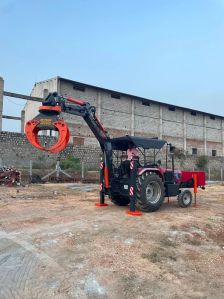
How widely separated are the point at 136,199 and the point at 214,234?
8.77 ft

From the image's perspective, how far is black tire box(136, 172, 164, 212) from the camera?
9.41m

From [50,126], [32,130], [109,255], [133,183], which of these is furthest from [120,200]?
[109,255]

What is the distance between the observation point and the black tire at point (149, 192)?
30.9 ft

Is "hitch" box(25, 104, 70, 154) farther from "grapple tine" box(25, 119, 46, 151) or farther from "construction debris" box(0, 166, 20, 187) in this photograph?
"construction debris" box(0, 166, 20, 187)

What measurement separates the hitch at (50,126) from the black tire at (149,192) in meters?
2.51

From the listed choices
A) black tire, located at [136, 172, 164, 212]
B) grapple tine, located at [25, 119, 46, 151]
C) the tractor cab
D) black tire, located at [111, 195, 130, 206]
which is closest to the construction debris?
black tire, located at [111, 195, 130, 206]

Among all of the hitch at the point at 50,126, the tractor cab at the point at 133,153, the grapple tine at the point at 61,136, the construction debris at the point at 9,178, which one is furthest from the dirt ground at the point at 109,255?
the construction debris at the point at 9,178

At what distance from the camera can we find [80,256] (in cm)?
541

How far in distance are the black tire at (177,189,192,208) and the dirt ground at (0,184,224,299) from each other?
72.8 inches

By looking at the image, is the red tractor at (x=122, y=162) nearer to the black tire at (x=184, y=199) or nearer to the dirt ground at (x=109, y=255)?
the black tire at (x=184, y=199)

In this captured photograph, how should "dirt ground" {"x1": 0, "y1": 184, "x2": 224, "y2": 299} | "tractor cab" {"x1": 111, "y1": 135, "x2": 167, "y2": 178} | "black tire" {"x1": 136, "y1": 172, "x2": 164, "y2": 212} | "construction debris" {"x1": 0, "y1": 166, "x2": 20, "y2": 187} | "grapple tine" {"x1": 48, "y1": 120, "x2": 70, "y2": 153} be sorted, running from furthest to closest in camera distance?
"construction debris" {"x1": 0, "y1": 166, "x2": 20, "y2": 187}
"tractor cab" {"x1": 111, "y1": 135, "x2": 167, "y2": 178}
"black tire" {"x1": 136, "y1": 172, "x2": 164, "y2": 212}
"grapple tine" {"x1": 48, "y1": 120, "x2": 70, "y2": 153}
"dirt ground" {"x1": 0, "y1": 184, "x2": 224, "y2": 299}

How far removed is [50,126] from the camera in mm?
9352

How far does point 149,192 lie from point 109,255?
4.70 metres

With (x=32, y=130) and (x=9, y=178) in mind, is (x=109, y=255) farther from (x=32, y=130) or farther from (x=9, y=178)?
(x=9, y=178)
